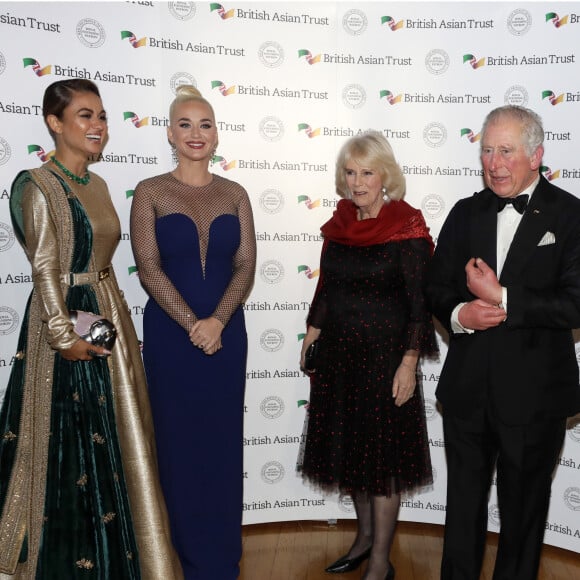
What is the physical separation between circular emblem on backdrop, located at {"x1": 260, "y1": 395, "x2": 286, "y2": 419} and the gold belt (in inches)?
54.0

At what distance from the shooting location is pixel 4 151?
2838 mm

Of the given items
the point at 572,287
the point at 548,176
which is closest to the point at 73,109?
the point at 572,287

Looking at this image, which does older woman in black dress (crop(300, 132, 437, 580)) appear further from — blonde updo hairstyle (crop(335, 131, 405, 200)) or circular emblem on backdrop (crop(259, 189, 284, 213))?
circular emblem on backdrop (crop(259, 189, 284, 213))

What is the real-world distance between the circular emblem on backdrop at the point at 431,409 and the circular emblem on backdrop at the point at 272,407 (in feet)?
2.58

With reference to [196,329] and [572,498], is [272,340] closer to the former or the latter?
[196,329]

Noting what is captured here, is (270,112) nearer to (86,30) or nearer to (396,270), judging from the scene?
(86,30)

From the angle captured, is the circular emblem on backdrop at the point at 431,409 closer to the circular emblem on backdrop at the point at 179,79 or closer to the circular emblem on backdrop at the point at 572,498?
the circular emblem on backdrop at the point at 572,498

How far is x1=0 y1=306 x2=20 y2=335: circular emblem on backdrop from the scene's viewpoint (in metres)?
2.92

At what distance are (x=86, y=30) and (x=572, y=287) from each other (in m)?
2.38

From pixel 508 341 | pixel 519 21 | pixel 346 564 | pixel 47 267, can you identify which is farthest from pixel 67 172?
pixel 519 21

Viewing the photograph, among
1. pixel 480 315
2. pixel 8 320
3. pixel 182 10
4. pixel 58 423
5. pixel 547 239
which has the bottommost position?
pixel 58 423

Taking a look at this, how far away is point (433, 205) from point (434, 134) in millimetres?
366

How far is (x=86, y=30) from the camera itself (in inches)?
118

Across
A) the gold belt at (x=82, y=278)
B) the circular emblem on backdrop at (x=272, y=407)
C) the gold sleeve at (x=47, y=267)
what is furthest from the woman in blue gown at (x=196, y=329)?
the circular emblem on backdrop at (x=272, y=407)
